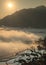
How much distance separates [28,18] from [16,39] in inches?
14.5

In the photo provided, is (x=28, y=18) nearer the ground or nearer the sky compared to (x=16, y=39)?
nearer the sky

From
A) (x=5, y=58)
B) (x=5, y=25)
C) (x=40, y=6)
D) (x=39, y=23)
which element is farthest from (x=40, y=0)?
(x=5, y=58)

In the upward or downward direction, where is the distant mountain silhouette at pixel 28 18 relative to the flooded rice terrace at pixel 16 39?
upward

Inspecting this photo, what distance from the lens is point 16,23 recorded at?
236 cm

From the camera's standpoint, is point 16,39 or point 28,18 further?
point 28,18

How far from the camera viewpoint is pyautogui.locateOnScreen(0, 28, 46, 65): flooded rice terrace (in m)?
2.06

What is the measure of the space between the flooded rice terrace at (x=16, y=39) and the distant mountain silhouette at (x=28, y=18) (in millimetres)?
74

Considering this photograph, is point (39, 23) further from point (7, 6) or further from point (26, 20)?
point (7, 6)

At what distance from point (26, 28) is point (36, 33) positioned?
0.15 metres

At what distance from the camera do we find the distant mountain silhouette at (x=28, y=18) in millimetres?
2357

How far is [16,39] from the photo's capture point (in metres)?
2.25

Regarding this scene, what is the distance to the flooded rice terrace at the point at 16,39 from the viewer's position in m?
2.06

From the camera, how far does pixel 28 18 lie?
247 cm

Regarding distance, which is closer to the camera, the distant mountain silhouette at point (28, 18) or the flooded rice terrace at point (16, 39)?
the flooded rice terrace at point (16, 39)
